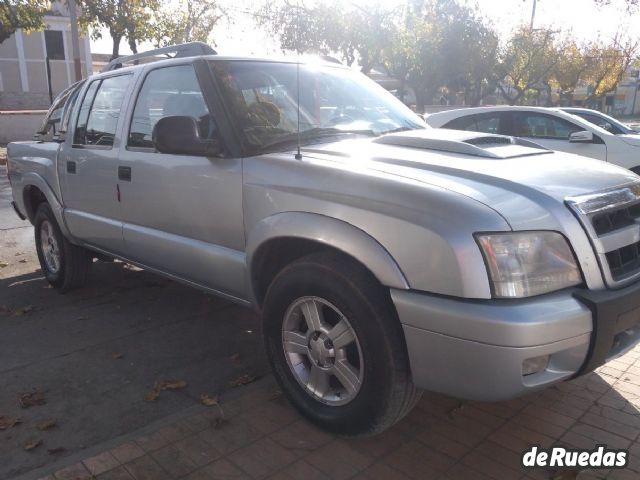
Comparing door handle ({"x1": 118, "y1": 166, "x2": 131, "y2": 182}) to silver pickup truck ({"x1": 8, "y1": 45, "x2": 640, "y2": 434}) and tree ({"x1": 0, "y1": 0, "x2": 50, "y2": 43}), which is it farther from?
tree ({"x1": 0, "y1": 0, "x2": 50, "y2": 43})

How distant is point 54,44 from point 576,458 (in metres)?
41.3

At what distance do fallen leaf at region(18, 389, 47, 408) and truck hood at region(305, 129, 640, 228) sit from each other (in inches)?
84.8

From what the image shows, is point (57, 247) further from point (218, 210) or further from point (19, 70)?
point (19, 70)

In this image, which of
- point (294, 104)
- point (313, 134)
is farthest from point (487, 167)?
point (294, 104)

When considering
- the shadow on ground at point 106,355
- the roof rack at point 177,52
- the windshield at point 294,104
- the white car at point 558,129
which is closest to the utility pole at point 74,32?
the white car at point 558,129

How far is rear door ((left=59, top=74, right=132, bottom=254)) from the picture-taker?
14.3ft

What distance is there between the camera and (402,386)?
2641 millimetres

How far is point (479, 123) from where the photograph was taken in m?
9.07

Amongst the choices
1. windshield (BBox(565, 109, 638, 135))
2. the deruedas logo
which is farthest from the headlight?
windshield (BBox(565, 109, 638, 135))

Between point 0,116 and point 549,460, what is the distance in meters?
21.9

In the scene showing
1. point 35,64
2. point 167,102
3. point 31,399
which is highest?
point 35,64

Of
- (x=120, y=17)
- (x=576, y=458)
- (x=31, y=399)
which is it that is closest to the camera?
(x=576, y=458)

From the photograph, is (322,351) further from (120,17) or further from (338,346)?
(120,17)

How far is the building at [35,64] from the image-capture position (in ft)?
119
